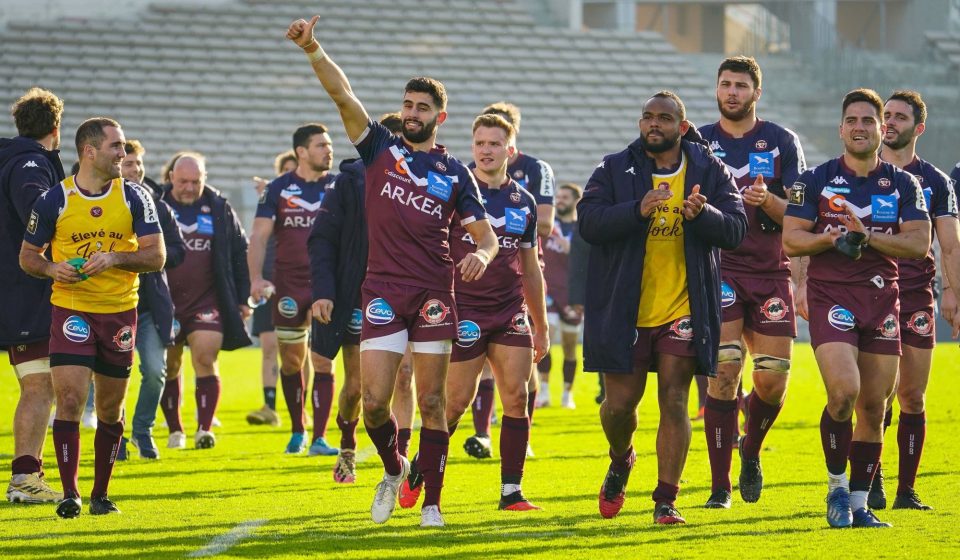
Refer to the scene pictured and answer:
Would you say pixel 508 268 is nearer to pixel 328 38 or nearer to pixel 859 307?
pixel 859 307

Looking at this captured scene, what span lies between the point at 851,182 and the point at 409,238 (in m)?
2.26

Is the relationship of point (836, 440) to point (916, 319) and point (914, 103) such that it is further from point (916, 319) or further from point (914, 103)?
point (914, 103)

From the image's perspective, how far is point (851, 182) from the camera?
757 centimetres

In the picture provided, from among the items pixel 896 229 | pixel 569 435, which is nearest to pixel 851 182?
pixel 896 229

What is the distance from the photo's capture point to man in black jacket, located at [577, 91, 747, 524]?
728cm

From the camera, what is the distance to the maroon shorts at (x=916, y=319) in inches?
319

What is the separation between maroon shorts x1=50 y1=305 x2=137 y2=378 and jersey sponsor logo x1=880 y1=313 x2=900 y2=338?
3.91 m

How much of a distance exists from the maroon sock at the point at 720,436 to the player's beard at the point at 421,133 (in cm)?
232

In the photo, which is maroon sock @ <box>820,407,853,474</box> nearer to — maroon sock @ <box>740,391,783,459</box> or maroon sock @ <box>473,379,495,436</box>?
maroon sock @ <box>740,391,783,459</box>

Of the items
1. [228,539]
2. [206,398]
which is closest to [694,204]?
[228,539]

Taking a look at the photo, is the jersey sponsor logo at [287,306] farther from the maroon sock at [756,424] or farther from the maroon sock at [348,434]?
the maroon sock at [756,424]

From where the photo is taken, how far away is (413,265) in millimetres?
7371

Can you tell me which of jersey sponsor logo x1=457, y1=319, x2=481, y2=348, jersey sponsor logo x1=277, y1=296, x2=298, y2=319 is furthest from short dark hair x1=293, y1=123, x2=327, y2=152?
jersey sponsor logo x1=457, y1=319, x2=481, y2=348

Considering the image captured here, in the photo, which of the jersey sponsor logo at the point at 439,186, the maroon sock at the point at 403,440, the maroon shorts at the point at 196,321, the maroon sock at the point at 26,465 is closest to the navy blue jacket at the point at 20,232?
the maroon sock at the point at 26,465
